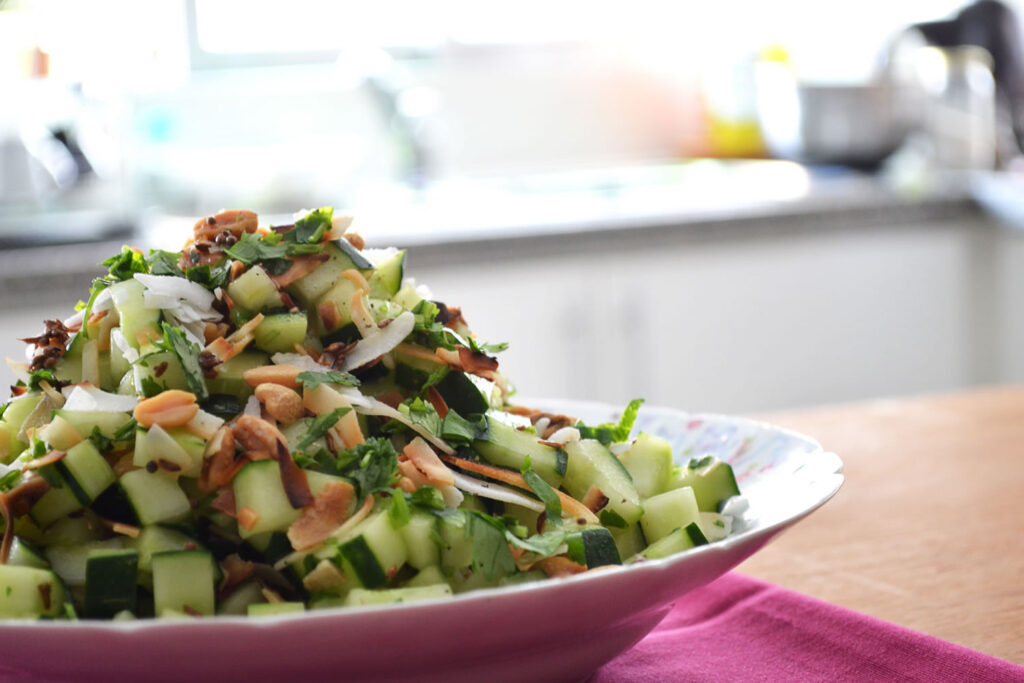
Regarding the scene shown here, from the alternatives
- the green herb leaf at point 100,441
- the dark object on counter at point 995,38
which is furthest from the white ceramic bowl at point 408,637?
the dark object on counter at point 995,38

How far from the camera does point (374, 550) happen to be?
631 millimetres

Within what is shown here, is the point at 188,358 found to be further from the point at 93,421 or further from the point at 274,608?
the point at 274,608

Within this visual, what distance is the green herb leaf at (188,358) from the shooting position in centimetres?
71

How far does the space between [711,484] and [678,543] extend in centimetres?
14

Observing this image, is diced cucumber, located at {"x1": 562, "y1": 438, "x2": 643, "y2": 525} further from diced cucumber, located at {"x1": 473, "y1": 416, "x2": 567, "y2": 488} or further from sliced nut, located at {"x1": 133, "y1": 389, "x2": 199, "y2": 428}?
sliced nut, located at {"x1": 133, "y1": 389, "x2": 199, "y2": 428}

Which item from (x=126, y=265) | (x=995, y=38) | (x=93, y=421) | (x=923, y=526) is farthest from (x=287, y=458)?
(x=995, y=38)

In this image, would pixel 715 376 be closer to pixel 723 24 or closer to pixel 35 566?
pixel 723 24

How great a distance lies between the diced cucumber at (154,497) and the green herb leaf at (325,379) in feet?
0.31

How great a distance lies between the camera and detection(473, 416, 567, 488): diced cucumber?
0.77 metres

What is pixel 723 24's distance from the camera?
4.27 m

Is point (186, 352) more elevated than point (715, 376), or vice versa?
point (186, 352)

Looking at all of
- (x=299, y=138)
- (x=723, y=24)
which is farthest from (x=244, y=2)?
(x=723, y=24)

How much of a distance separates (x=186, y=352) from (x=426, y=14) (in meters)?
3.34

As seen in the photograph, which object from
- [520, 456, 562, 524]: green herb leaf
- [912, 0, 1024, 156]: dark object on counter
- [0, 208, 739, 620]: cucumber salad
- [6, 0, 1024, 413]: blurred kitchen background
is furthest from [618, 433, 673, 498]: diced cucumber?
[912, 0, 1024, 156]: dark object on counter
